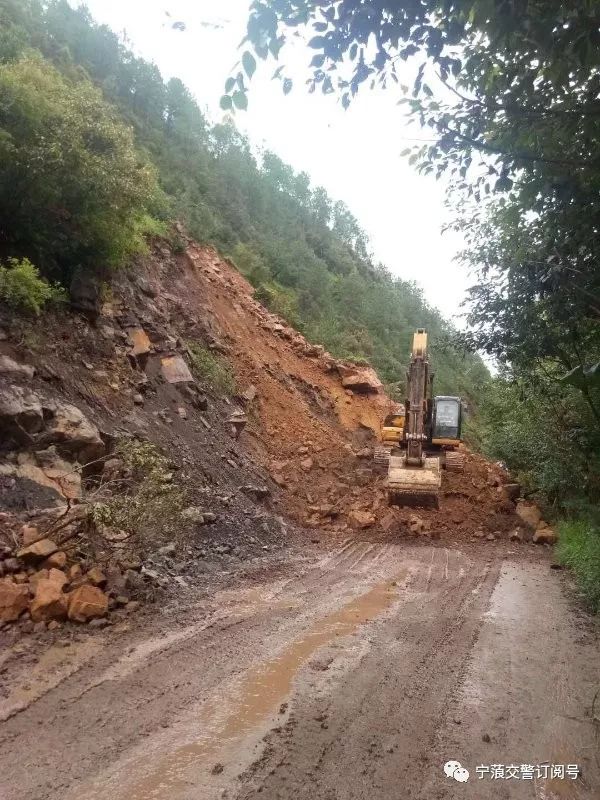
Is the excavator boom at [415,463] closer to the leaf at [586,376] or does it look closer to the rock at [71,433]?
the rock at [71,433]

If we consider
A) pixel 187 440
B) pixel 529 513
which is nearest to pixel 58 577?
pixel 187 440

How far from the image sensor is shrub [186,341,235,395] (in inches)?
571

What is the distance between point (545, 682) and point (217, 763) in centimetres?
301

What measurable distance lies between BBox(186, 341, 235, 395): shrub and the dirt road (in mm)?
8233

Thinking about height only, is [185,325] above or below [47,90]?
below

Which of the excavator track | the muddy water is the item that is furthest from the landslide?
the muddy water

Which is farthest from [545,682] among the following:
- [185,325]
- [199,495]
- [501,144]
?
[185,325]

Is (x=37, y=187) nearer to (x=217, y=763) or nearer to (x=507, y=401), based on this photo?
(x=217, y=763)

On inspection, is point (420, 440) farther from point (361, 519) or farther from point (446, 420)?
point (446, 420)

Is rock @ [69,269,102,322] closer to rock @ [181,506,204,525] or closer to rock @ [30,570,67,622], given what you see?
rock @ [181,506,204,525]

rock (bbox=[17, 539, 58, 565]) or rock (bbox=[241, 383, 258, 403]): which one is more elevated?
rock (bbox=[241, 383, 258, 403])

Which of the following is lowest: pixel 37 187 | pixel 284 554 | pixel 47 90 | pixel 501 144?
pixel 284 554

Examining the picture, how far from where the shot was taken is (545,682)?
4.85 metres

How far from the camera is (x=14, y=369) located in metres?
8.51
